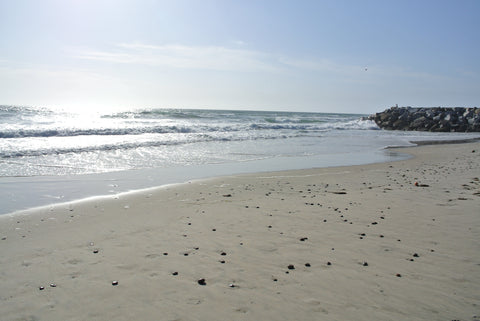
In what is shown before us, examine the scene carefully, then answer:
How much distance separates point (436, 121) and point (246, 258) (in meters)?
43.6

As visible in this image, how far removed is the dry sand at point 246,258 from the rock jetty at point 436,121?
36.7 meters

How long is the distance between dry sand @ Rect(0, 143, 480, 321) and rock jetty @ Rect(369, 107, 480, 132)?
3667 centimetres

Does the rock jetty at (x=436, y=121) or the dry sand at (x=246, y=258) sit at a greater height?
the rock jetty at (x=436, y=121)

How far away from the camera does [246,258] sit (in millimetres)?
4480

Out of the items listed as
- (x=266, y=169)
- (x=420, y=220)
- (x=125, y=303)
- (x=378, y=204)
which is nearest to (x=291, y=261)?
(x=125, y=303)

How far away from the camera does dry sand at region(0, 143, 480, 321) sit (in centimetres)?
334

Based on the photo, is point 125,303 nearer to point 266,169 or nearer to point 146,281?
point 146,281

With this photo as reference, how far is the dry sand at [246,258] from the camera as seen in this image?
11.0ft

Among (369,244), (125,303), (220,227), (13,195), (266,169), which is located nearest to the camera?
(125,303)

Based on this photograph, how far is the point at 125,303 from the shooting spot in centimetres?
340

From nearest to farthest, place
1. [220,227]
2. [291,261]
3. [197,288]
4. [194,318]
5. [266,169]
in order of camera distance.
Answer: [194,318] < [197,288] < [291,261] < [220,227] < [266,169]

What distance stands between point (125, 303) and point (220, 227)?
2507 millimetres

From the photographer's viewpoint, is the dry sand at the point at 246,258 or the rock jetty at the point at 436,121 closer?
the dry sand at the point at 246,258

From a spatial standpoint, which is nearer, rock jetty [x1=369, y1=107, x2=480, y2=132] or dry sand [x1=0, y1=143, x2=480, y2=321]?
dry sand [x1=0, y1=143, x2=480, y2=321]
